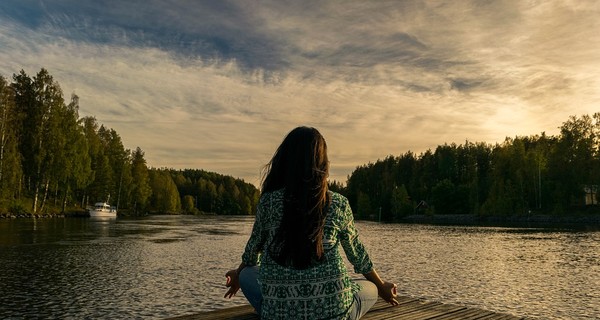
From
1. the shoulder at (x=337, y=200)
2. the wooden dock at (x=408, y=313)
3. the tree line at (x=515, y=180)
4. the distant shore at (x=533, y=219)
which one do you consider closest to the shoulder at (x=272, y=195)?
the shoulder at (x=337, y=200)

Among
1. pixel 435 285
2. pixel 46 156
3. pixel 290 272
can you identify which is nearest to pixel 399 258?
pixel 435 285

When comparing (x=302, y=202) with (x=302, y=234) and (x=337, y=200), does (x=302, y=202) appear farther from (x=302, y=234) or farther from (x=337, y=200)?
(x=337, y=200)

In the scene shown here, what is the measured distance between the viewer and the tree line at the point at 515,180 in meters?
97.8

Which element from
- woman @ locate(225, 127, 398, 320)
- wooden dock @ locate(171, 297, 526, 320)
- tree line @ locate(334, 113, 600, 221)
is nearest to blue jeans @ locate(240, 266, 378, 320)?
woman @ locate(225, 127, 398, 320)

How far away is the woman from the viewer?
434cm

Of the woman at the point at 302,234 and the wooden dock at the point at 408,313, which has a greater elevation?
the woman at the point at 302,234

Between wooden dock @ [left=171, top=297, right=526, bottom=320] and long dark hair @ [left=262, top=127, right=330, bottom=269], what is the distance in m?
3.96

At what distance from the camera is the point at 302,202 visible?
429cm

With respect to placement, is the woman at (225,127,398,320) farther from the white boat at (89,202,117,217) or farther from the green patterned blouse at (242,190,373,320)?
the white boat at (89,202,117,217)

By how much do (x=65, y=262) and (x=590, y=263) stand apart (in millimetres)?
27586

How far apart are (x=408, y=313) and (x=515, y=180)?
114 meters

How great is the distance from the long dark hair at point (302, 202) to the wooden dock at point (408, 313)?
3.96 metres

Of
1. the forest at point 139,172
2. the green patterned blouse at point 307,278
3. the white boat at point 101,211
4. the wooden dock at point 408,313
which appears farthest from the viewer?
the white boat at point 101,211

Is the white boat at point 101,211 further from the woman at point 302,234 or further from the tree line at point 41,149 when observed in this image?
the woman at point 302,234
